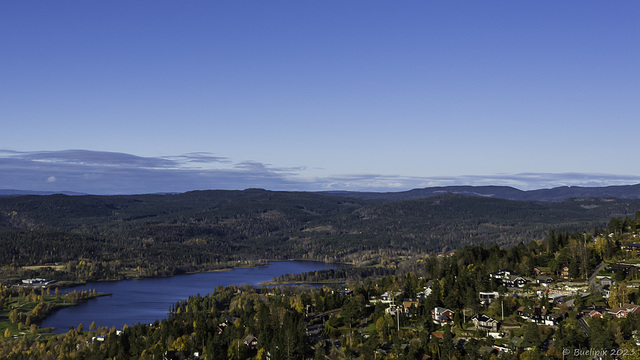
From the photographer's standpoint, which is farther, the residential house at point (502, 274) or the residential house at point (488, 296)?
the residential house at point (502, 274)

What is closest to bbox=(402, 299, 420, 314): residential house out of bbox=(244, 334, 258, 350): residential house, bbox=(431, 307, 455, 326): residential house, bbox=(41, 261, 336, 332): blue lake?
bbox=(431, 307, 455, 326): residential house

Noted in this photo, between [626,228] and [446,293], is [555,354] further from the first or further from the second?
[626,228]

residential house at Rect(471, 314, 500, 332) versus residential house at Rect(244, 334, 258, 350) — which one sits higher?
residential house at Rect(471, 314, 500, 332)

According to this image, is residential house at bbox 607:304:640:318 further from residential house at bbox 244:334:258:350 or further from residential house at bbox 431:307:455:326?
residential house at bbox 244:334:258:350

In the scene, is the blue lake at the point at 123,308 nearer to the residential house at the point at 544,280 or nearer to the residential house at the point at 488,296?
the residential house at the point at 488,296

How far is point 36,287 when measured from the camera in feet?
630

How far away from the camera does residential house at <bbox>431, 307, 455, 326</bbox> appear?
263ft

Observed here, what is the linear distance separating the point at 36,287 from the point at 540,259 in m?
158

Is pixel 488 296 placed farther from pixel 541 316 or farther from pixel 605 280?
pixel 605 280

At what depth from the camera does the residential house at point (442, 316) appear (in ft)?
263

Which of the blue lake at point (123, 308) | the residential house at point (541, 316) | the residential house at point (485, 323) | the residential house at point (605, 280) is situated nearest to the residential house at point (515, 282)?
the residential house at point (605, 280)

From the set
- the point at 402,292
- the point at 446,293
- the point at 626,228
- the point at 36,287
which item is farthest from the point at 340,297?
the point at 36,287

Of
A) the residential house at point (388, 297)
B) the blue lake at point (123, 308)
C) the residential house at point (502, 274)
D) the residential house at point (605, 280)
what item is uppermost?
the residential house at point (605, 280)

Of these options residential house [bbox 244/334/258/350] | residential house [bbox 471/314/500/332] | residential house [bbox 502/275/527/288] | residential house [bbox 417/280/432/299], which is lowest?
residential house [bbox 244/334/258/350]
